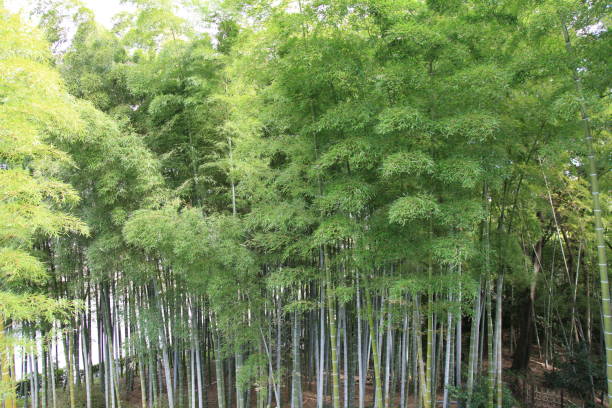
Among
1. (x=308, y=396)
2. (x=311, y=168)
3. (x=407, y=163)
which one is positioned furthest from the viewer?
(x=308, y=396)

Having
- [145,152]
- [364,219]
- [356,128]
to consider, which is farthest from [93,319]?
[356,128]

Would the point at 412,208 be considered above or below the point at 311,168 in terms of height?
below

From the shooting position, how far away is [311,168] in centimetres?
399

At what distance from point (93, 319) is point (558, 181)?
8.15 metres

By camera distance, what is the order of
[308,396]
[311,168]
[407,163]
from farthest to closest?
[308,396], [311,168], [407,163]

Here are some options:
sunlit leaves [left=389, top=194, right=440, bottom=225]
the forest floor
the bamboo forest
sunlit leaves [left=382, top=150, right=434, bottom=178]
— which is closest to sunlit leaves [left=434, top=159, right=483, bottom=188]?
the bamboo forest

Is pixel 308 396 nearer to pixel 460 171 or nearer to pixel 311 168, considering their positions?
pixel 311 168

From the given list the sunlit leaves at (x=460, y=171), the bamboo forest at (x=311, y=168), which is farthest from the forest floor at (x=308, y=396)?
the sunlit leaves at (x=460, y=171)

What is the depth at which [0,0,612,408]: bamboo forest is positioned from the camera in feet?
11.7

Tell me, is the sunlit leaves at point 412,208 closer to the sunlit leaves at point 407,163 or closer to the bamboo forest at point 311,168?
the bamboo forest at point 311,168

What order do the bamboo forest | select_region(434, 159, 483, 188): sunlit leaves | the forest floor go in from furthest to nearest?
1. the forest floor
2. the bamboo forest
3. select_region(434, 159, 483, 188): sunlit leaves

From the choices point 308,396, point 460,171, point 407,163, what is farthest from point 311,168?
point 308,396

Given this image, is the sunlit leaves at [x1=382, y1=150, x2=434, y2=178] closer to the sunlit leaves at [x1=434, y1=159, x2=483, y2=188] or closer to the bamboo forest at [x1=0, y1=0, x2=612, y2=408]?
the bamboo forest at [x1=0, y1=0, x2=612, y2=408]

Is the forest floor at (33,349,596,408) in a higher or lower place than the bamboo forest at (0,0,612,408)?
lower
